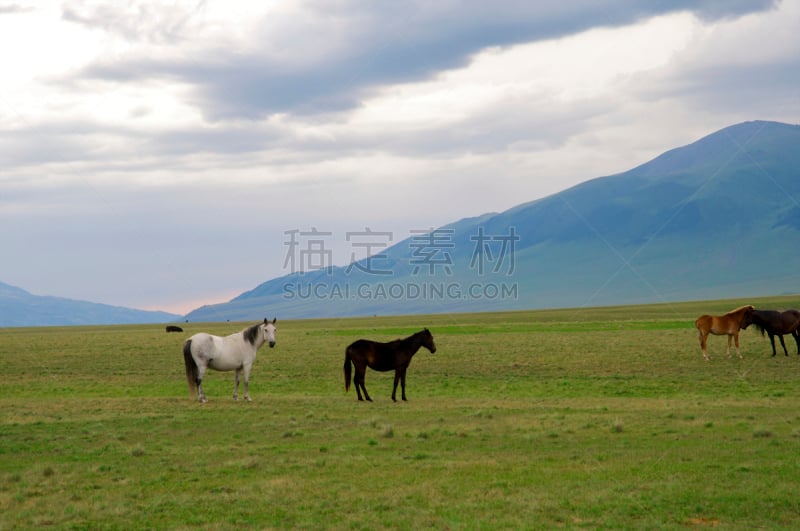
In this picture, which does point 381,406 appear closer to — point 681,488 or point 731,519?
point 681,488

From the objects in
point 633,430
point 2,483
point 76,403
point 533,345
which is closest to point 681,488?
point 633,430

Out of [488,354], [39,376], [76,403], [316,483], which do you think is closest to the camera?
[316,483]

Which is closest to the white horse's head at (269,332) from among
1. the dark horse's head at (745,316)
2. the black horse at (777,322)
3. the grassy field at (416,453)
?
the grassy field at (416,453)

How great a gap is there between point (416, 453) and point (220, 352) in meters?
9.53

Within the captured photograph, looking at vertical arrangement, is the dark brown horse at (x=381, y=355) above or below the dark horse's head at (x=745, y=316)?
below

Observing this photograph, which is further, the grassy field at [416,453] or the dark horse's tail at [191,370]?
the dark horse's tail at [191,370]

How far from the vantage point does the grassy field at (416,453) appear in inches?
404

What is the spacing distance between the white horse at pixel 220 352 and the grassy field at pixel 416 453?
2.59 feet

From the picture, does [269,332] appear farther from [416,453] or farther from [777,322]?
[777,322]

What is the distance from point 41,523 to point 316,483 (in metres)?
3.76

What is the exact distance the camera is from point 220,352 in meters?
22.0

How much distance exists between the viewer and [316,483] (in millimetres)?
11828

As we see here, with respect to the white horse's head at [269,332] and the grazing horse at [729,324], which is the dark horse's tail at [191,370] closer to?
the white horse's head at [269,332]

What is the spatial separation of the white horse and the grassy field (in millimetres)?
791
